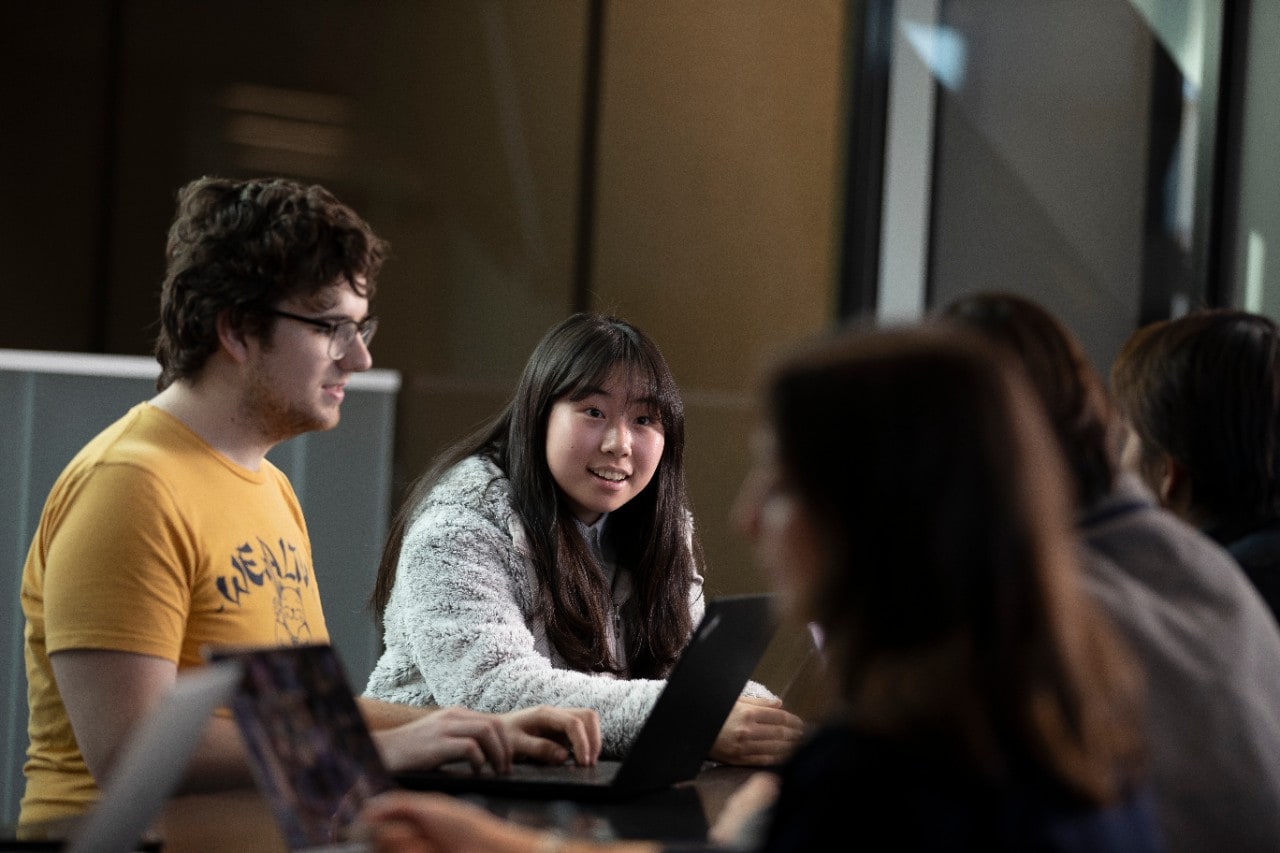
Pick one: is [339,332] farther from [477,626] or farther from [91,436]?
[91,436]

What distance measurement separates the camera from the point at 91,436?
10.4ft

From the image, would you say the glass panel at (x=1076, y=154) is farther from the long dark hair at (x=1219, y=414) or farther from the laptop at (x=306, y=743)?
the laptop at (x=306, y=743)

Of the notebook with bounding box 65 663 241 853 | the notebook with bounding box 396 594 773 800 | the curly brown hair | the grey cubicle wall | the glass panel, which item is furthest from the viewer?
the glass panel

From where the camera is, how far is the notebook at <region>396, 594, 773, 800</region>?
171cm

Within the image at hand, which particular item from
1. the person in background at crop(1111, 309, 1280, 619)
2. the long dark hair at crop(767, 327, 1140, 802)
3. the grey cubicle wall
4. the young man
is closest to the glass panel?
the grey cubicle wall

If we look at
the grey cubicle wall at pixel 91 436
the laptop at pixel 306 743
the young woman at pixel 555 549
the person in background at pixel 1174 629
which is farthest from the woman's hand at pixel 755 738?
the grey cubicle wall at pixel 91 436

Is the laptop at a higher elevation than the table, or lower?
higher

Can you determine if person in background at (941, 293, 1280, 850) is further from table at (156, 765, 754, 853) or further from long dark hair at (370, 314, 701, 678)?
long dark hair at (370, 314, 701, 678)

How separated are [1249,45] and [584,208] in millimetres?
1925

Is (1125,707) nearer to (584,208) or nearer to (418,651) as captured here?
(418,651)

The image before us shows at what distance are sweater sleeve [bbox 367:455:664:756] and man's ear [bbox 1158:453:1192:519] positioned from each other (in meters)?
0.75

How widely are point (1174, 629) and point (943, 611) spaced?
519mm

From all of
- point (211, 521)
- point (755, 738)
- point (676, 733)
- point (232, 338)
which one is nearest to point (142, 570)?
point (211, 521)

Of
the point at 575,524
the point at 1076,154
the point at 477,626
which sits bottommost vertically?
the point at 477,626
